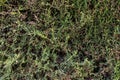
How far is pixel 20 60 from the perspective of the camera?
2834 millimetres

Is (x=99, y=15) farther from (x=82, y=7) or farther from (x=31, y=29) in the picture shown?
(x=31, y=29)

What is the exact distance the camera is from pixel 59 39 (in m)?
2.92

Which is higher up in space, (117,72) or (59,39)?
(59,39)

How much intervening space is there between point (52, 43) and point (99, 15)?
0.51 meters

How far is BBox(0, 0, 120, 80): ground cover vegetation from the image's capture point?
2797mm

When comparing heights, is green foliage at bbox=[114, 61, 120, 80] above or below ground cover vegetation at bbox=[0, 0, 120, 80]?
below

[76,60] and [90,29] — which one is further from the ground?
[90,29]

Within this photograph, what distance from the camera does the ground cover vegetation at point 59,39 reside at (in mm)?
2797

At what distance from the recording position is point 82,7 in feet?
9.91

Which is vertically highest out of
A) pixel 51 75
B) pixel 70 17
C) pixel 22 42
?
pixel 70 17

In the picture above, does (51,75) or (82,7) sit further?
(82,7)

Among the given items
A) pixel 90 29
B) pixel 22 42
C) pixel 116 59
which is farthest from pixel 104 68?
pixel 22 42

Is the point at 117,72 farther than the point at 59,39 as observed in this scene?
No

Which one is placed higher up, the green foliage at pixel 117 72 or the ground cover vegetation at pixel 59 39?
the ground cover vegetation at pixel 59 39
